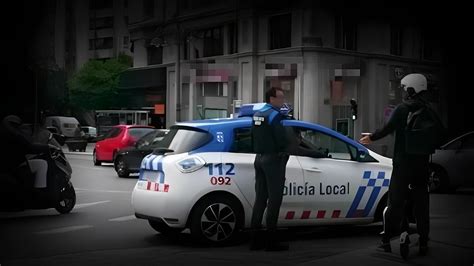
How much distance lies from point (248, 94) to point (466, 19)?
193cm

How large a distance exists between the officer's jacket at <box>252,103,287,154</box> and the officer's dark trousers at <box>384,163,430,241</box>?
1062 mm

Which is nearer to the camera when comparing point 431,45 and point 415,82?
point 431,45

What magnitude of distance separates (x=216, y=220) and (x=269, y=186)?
79 cm

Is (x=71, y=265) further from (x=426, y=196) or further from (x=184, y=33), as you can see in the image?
(x=426, y=196)

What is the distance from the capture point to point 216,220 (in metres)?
6.36

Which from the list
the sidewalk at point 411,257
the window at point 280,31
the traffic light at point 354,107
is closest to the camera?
the window at point 280,31

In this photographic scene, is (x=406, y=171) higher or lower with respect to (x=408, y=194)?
higher

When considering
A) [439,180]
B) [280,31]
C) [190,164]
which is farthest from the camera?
[439,180]

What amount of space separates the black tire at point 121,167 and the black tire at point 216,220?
8.48m

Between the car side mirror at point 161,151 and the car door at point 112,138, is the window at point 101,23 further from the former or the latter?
the car side mirror at point 161,151

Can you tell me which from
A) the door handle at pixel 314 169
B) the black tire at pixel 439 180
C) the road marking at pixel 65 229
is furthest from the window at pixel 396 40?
the black tire at pixel 439 180

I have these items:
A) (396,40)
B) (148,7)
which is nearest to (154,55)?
(148,7)

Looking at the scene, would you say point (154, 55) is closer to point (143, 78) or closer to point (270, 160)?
point (143, 78)

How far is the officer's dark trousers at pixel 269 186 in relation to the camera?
586 centimetres
